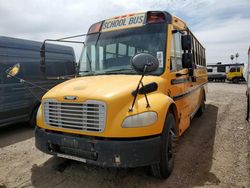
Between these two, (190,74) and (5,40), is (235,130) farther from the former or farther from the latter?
(5,40)

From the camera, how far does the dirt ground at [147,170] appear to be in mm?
3627

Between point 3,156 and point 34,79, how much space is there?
9.68ft

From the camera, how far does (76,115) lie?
10.9 ft

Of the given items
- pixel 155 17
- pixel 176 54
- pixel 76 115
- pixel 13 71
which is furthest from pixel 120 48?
pixel 13 71

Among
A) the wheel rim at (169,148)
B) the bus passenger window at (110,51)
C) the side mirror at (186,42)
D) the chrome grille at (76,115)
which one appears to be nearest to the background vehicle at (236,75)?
the side mirror at (186,42)

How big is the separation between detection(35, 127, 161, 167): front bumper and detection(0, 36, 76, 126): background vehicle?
2.85 m

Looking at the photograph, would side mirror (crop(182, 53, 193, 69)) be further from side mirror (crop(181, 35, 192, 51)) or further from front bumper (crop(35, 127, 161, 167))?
front bumper (crop(35, 127, 161, 167))

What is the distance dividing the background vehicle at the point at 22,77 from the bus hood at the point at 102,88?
215 cm

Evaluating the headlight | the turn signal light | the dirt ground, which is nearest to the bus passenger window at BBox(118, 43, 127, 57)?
the turn signal light

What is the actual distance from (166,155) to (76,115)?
148cm

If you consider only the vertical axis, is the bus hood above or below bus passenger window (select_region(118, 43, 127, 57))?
below

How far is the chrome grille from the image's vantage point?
10.3 ft

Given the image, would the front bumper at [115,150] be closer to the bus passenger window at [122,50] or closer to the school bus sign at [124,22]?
the bus passenger window at [122,50]

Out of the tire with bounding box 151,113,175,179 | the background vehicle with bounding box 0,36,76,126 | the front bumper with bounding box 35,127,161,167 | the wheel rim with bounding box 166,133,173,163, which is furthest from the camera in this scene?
the background vehicle with bounding box 0,36,76,126
